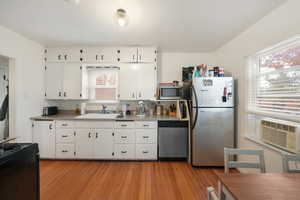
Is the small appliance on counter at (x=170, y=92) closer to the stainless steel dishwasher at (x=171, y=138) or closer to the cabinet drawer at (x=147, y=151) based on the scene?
the stainless steel dishwasher at (x=171, y=138)

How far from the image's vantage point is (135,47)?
320 centimetres

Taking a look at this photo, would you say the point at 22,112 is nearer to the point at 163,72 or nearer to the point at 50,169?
the point at 50,169

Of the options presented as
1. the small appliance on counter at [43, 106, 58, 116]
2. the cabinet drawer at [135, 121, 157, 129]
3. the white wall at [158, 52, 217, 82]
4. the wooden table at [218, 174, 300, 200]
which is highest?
the white wall at [158, 52, 217, 82]

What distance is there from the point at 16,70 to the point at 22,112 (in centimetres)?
76

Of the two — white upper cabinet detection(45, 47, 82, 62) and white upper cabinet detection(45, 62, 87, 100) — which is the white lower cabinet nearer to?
white upper cabinet detection(45, 62, 87, 100)

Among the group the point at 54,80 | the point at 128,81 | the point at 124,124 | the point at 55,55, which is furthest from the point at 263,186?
the point at 55,55

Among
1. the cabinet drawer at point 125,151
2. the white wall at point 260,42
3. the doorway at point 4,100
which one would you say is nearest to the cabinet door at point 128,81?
the cabinet drawer at point 125,151

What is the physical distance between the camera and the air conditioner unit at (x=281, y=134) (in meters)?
1.57

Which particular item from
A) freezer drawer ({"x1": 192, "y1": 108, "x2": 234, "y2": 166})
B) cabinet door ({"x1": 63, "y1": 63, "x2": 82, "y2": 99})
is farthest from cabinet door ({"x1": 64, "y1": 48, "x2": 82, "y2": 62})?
freezer drawer ({"x1": 192, "y1": 108, "x2": 234, "y2": 166})

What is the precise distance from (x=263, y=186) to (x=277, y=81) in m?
1.58

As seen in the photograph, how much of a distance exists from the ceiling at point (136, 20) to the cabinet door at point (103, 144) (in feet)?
5.94

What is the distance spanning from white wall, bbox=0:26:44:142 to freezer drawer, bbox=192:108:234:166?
3153 mm

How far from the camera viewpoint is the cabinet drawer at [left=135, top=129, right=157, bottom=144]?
9.59ft

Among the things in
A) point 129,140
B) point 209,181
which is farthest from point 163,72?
point 209,181
